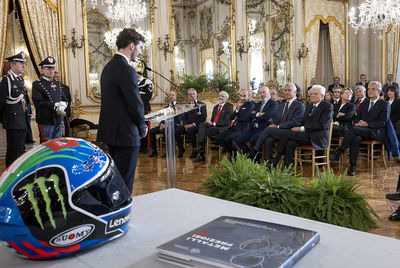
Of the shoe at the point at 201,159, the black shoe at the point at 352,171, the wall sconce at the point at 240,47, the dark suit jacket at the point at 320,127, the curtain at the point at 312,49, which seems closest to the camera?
the dark suit jacket at the point at 320,127

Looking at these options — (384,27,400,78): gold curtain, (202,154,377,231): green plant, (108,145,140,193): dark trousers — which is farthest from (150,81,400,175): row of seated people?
(384,27,400,78): gold curtain

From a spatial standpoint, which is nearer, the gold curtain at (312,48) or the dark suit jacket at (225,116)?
the dark suit jacket at (225,116)

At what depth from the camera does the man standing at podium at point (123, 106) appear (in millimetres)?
2500

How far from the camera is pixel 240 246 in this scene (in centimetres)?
68

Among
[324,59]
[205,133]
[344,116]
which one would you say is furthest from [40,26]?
[324,59]

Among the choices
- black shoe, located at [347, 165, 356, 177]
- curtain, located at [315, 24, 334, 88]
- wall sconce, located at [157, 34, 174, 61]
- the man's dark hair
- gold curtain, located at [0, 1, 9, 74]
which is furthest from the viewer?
curtain, located at [315, 24, 334, 88]

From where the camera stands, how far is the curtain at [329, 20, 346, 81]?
10.0 metres

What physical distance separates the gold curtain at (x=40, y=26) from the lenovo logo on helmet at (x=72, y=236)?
780cm

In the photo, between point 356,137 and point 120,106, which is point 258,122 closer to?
point 356,137

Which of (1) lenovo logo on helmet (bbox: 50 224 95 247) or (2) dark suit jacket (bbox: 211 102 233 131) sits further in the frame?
(2) dark suit jacket (bbox: 211 102 233 131)

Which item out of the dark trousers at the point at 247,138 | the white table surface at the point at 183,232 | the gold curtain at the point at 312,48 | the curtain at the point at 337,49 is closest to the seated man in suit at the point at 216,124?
the dark trousers at the point at 247,138

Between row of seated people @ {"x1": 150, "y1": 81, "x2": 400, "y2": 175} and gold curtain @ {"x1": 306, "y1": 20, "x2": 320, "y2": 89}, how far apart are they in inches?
142

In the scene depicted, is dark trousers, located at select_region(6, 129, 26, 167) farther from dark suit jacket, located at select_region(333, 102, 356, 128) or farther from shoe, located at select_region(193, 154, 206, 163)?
dark suit jacket, located at select_region(333, 102, 356, 128)

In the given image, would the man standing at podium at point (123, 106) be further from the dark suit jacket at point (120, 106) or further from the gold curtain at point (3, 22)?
the gold curtain at point (3, 22)
